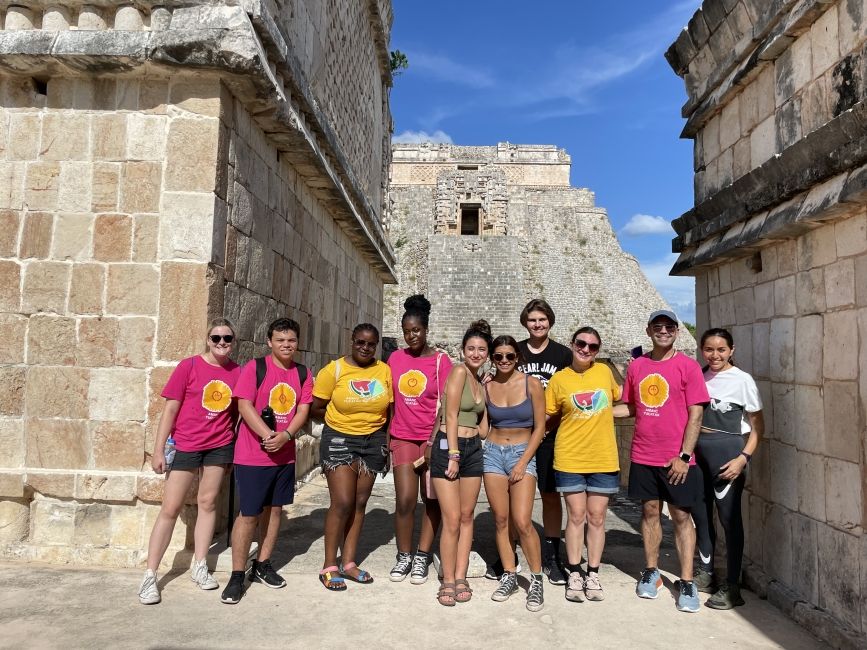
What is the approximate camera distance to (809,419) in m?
3.77

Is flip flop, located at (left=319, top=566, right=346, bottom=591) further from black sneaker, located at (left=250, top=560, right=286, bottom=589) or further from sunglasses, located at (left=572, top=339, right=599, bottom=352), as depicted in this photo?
sunglasses, located at (left=572, top=339, right=599, bottom=352)

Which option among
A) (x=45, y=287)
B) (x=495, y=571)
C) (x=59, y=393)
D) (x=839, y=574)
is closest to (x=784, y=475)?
(x=839, y=574)

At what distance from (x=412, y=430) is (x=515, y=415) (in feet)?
2.48

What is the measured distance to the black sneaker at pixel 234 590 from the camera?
3613 mm

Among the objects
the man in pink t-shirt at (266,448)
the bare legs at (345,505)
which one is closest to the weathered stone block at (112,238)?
the man in pink t-shirt at (266,448)

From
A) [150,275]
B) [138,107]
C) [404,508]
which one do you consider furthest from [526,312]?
[138,107]

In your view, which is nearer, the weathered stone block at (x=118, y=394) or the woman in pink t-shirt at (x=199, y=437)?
the woman in pink t-shirt at (x=199, y=437)

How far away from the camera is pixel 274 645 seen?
3.13 meters

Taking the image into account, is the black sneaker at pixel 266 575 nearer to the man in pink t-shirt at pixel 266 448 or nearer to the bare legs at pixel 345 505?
the man in pink t-shirt at pixel 266 448

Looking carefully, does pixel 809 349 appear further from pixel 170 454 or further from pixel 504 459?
pixel 170 454

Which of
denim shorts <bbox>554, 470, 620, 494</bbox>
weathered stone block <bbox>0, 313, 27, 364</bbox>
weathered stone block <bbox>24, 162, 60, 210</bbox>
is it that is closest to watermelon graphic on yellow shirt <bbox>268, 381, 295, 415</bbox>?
denim shorts <bbox>554, 470, 620, 494</bbox>

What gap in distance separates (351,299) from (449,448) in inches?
288

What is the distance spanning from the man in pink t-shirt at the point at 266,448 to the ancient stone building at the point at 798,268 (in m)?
3.33

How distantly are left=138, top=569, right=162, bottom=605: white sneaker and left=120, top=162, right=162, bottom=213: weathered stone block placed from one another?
2641mm
